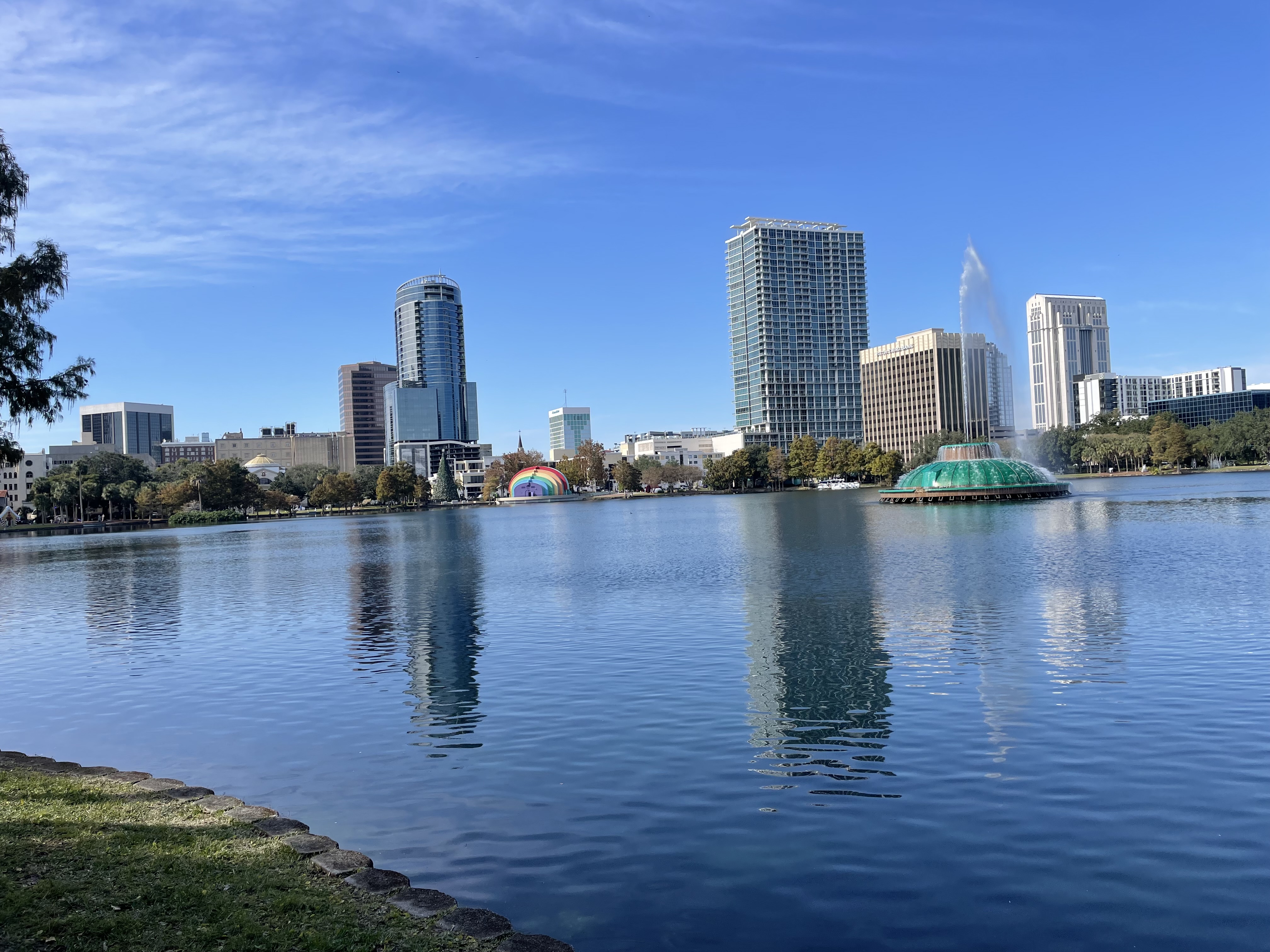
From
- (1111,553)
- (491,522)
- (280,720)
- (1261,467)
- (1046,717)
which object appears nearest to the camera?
(1046,717)

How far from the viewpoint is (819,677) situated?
69.7 ft

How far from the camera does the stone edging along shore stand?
874 centimetres

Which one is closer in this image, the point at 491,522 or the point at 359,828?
the point at 359,828

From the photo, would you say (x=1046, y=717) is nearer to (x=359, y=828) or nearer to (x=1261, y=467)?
(x=359, y=828)

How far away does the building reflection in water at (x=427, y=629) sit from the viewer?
2008 cm

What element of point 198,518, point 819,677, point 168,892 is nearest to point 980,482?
point 819,677

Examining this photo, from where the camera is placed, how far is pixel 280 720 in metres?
20.2

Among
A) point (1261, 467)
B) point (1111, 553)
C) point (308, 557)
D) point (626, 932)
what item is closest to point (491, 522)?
point (308, 557)

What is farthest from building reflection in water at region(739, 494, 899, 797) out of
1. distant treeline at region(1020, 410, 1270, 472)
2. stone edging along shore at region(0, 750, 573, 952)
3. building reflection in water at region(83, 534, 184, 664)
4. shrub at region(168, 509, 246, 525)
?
shrub at region(168, 509, 246, 525)

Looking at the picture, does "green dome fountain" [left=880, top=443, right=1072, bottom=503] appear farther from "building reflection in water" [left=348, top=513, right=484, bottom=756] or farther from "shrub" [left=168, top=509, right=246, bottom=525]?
"shrub" [left=168, top=509, right=246, bottom=525]

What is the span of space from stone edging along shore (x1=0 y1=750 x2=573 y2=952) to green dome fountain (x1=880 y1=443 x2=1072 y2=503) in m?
104

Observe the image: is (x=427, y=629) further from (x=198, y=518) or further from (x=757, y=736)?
(x=198, y=518)

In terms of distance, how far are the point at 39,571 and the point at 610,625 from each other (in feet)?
187

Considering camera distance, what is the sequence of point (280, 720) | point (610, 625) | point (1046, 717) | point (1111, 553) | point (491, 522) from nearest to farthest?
point (1046, 717) < point (280, 720) < point (610, 625) < point (1111, 553) < point (491, 522)
